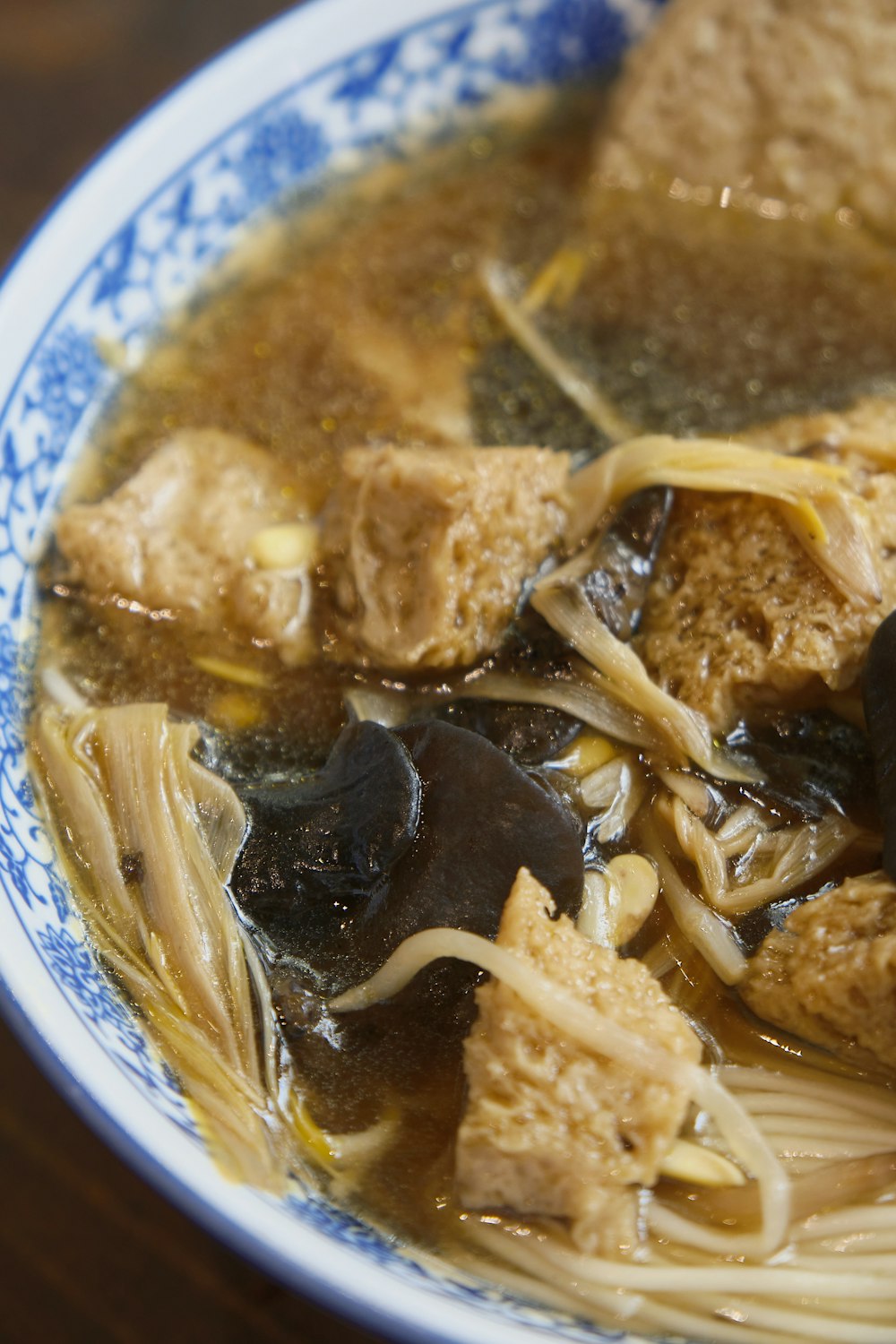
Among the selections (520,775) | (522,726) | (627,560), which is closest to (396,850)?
(520,775)

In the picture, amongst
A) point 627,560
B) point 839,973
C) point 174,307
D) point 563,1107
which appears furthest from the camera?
point 174,307

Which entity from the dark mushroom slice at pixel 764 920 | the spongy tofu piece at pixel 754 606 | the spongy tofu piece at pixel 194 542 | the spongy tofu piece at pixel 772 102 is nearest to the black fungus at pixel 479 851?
the dark mushroom slice at pixel 764 920

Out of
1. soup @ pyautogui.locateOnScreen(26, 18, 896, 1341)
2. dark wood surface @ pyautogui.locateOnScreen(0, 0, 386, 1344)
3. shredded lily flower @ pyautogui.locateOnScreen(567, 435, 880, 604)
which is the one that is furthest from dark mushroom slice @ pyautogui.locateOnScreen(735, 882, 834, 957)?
dark wood surface @ pyautogui.locateOnScreen(0, 0, 386, 1344)

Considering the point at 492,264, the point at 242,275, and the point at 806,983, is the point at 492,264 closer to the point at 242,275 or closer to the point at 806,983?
the point at 242,275

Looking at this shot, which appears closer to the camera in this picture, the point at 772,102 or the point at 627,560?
the point at 627,560

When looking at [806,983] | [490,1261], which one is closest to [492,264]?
[806,983]

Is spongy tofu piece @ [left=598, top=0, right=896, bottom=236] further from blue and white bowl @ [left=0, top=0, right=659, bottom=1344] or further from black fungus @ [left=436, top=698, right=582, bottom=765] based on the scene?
black fungus @ [left=436, top=698, right=582, bottom=765]

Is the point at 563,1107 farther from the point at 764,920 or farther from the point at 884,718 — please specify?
the point at 884,718
